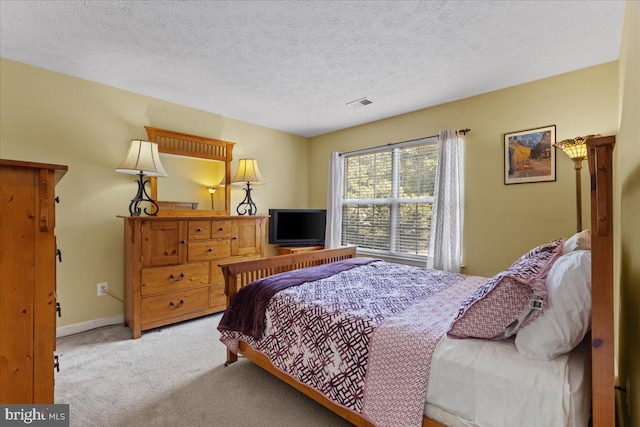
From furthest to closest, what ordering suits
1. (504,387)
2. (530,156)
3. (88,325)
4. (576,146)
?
(88,325) < (530,156) < (576,146) < (504,387)

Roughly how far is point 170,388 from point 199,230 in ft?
5.17

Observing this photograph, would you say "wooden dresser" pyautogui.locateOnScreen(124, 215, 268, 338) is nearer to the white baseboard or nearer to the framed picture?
the white baseboard

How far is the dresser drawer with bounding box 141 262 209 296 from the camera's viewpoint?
9.15 ft

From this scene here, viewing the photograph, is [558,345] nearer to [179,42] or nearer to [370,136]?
[179,42]

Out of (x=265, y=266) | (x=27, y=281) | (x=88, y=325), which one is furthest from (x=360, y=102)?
(x=88, y=325)

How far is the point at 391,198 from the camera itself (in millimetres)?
3836

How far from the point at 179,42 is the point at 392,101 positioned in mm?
2166

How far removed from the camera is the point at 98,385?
1972 mm

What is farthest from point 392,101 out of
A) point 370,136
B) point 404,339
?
point 404,339

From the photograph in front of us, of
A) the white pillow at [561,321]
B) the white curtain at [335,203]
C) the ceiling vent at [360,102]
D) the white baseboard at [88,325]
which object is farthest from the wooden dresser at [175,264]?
the white pillow at [561,321]

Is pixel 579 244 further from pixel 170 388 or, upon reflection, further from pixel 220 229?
pixel 220 229

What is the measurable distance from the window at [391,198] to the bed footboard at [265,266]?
29.2 inches

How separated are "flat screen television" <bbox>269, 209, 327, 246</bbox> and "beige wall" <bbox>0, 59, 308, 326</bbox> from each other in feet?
5.73

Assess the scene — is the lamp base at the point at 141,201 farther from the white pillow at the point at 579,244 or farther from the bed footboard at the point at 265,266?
the white pillow at the point at 579,244
